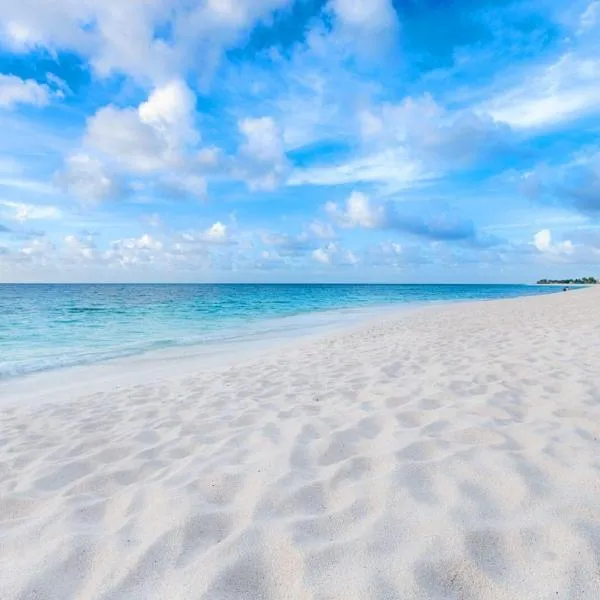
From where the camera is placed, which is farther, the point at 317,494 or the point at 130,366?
the point at 130,366

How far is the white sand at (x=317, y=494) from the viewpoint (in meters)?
2.04

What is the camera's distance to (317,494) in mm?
2816

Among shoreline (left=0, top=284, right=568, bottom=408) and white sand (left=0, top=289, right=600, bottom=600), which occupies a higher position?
white sand (left=0, top=289, right=600, bottom=600)

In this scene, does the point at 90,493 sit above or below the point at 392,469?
below

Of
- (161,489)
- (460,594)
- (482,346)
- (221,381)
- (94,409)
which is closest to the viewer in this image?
(460,594)

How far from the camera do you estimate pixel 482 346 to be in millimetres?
8453

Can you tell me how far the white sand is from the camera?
204 cm

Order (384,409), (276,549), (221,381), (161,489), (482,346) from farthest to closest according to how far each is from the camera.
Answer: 1. (482,346)
2. (221,381)
3. (384,409)
4. (161,489)
5. (276,549)

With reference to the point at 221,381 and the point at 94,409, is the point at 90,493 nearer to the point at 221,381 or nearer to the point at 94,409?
the point at 94,409

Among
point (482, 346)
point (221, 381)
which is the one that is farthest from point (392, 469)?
point (482, 346)

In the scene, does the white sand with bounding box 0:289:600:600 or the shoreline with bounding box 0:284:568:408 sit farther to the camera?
the shoreline with bounding box 0:284:568:408

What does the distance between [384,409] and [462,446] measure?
1245 mm

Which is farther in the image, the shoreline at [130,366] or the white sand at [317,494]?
the shoreline at [130,366]

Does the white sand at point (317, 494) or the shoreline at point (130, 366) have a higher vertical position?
the white sand at point (317, 494)
